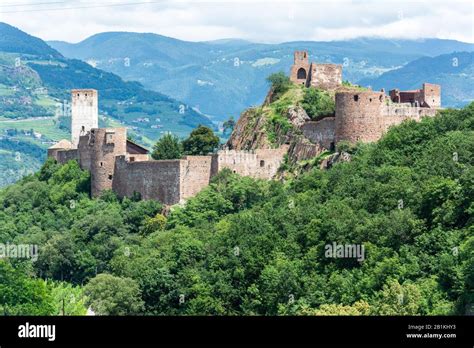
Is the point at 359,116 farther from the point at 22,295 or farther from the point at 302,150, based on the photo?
the point at 22,295

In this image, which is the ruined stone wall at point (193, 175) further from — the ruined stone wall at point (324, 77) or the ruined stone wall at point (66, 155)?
the ruined stone wall at point (66, 155)

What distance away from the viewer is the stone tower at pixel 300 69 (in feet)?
220

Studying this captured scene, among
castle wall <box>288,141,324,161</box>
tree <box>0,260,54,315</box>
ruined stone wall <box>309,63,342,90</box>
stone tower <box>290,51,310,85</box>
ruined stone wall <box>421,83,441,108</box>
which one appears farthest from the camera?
stone tower <box>290,51,310,85</box>

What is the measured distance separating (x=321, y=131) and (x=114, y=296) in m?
14.1

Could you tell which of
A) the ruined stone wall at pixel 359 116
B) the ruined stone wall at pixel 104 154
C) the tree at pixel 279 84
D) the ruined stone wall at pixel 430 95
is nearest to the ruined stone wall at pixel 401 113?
the ruined stone wall at pixel 359 116

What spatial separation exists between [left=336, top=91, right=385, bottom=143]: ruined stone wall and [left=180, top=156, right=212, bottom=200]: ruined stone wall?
275 inches

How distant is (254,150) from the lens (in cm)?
6094

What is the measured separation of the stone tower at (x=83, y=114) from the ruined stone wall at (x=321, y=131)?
68.0ft

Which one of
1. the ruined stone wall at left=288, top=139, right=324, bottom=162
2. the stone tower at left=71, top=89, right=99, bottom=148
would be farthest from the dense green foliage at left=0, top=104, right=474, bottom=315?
the stone tower at left=71, top=89, right=99, bottom=148

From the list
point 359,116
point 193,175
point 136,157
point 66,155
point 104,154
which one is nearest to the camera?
point 359,116

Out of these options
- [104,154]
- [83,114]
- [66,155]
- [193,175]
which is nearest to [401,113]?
[193,175]

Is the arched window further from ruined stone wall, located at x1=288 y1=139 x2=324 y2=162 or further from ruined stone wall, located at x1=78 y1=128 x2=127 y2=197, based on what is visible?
ruined stone wall, located at x1=78 y1=128 x2=127 y2=197

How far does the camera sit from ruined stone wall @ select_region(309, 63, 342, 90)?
6519 centimetres

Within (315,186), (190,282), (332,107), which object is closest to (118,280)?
(190,282)
